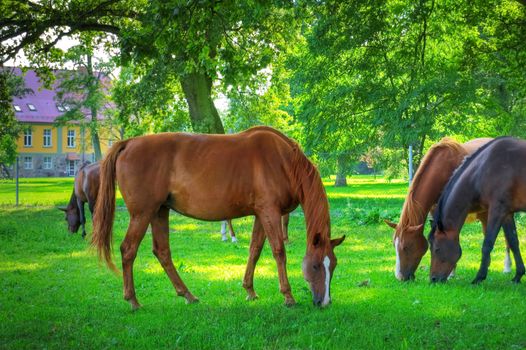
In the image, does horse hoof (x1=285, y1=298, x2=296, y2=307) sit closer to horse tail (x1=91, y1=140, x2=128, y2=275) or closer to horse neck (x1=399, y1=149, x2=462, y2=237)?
horse tail (x1=91, y1=140, x2=128, y2=275)

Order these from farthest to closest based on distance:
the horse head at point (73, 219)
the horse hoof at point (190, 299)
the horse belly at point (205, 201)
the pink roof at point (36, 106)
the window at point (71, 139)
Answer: the window at point (71, 139), the pink roof at point (36, 106), the horse head at point (73, 219), the horse hoof at point (190, 299), the horse belly at point (205, 201)

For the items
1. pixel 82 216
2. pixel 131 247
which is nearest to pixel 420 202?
pixel 131 247

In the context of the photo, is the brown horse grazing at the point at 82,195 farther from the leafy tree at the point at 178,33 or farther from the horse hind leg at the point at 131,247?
the horse hind leg at the point at 131,247

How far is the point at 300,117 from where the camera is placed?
2619cm

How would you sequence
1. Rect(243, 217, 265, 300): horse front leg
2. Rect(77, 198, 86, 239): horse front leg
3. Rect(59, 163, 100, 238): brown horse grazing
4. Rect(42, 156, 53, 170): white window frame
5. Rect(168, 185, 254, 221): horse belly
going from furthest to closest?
Rect(42, 156, 53, 170): white window frame, Rect(59, 163, 100, 238): brown horse grazing, Rect(77, 198, 86, 239): horse front leg, Rect(243, 217, 265, 300): horse front leg, Rect(168, 185, 254, 221): horse belly

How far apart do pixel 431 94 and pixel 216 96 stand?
8.23 m

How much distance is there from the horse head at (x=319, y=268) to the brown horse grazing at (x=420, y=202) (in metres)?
2.17

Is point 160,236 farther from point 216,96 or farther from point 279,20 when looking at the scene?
point 216,96

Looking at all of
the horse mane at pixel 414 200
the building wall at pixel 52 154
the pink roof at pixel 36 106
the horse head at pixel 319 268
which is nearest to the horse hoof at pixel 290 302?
the horse head at pixel 319 268

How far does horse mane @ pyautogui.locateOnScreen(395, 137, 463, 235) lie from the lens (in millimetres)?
8750

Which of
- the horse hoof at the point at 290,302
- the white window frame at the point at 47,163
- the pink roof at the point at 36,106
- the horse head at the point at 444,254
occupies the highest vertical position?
the pink roof at the point at 36,106

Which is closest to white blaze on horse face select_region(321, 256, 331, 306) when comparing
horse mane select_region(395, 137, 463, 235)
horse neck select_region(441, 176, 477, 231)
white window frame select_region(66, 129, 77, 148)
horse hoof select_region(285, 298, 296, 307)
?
horse hoof select_region(285, 298, 296, 307)

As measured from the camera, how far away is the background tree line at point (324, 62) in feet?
36.1

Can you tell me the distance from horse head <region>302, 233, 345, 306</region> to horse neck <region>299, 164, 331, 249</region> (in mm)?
57
